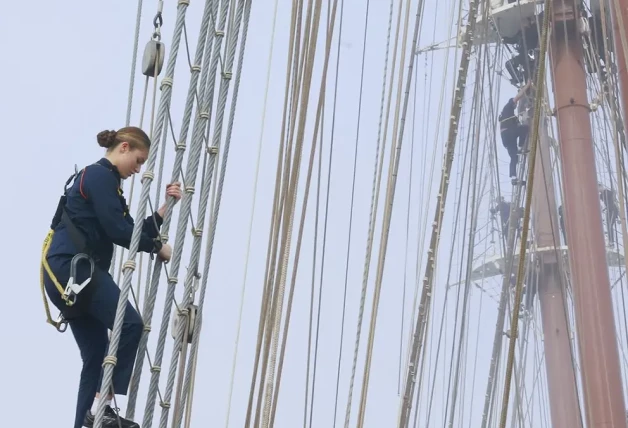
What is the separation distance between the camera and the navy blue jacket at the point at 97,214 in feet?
12.7

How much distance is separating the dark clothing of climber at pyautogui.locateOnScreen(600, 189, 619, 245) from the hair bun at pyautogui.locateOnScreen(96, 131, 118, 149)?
22.2 feet

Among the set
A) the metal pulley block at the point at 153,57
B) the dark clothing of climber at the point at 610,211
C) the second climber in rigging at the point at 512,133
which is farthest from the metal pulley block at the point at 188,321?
the second climber in rigging at the point at 512,133

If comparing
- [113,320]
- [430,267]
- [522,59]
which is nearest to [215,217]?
[113,320]

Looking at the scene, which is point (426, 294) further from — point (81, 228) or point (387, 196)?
point (81, 228)

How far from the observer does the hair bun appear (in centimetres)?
402

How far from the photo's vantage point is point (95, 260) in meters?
3.96

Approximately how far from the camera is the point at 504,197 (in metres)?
12.2

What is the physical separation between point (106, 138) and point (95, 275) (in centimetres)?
44

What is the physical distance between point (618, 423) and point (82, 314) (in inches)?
206

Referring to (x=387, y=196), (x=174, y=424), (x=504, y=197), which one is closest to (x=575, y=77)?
(x=504, y=197)

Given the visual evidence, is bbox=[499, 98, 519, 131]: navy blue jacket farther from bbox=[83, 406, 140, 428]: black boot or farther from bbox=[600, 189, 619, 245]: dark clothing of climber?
bbox=[83, 406, 140, 428]: black boot

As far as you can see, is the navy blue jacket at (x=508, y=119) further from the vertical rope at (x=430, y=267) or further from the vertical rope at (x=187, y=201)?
the vertical rope at (x=187, y=201)

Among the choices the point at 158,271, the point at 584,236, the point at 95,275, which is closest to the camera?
the point at 95,275

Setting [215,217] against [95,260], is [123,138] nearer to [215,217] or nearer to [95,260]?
[95,260]
